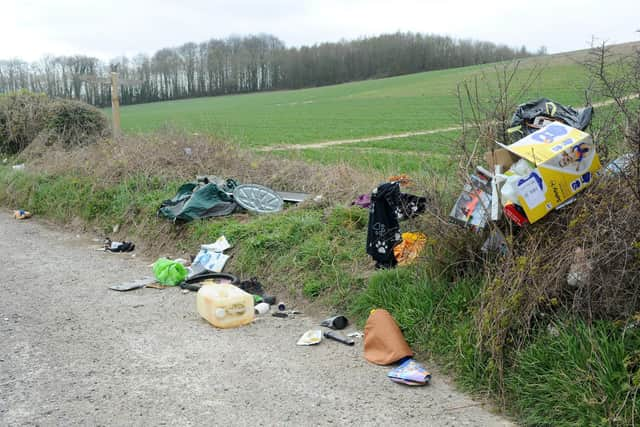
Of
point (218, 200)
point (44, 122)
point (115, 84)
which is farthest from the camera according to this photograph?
point (44, 122)

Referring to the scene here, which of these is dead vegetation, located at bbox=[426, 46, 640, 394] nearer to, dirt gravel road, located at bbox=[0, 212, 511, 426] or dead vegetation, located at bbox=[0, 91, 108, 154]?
dirt gravel road, located at bbox=[0, 212, 511, 426]

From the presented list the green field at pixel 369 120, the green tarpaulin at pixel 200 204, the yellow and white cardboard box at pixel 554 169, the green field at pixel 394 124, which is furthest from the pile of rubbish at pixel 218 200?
the yellow and white cardboard box at pixel 554 169

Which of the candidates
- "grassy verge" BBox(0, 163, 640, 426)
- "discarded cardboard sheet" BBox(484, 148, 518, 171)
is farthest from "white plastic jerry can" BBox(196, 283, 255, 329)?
"discarded cardboard sheet" BBox(484, 148, 518, 171)

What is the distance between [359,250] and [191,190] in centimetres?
409

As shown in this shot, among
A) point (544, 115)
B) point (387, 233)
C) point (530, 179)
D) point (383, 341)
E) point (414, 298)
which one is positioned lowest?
point (383, 341)

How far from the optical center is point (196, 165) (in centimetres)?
1162

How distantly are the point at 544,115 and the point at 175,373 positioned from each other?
4017 millimetres

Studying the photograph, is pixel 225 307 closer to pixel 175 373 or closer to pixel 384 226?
pixel 175 373

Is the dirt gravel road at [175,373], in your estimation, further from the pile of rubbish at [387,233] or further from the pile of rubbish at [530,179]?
the pile of rubbish at [530,179]

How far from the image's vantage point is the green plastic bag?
730cm

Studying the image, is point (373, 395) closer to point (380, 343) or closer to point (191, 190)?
point (380, 343)

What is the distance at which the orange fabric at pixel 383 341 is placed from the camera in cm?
490

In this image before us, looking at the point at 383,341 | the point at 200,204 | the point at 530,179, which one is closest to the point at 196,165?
the point at 200,204

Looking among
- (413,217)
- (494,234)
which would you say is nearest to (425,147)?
(413,217)
